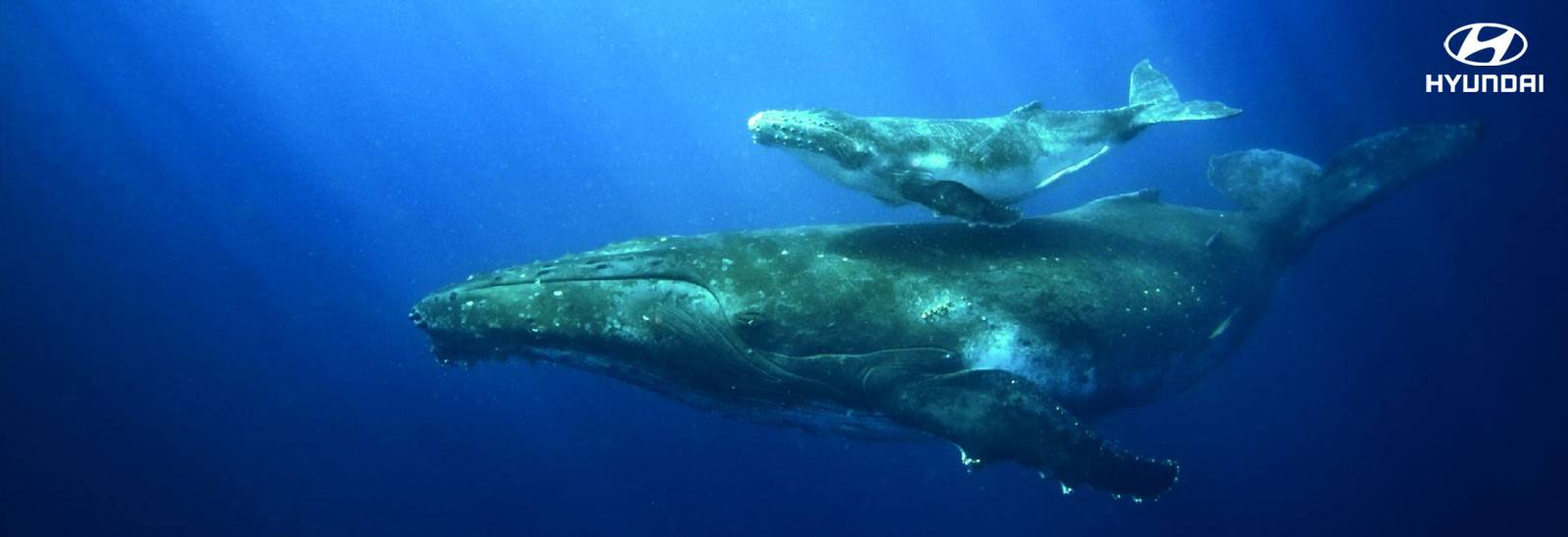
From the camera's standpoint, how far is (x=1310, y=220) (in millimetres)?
9930

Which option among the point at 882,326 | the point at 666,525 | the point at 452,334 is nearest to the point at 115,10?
the point at 666,525

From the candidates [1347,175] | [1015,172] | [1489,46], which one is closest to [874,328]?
[1015,172]

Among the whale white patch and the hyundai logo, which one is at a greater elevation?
the hyundai logo

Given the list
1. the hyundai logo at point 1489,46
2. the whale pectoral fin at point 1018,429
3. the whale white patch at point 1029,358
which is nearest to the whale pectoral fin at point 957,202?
the whale white patch at point 1029,358

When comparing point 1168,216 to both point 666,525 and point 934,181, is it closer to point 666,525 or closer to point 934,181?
point 934,181

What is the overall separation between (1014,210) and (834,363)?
2.13 meters

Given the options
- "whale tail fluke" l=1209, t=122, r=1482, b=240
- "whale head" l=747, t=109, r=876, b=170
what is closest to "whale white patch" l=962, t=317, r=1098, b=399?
"whale head" l=747, t=109, r=876, b=170

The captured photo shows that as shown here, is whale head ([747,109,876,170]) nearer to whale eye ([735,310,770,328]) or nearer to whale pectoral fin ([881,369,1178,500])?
whale eye ([735,310,770,328])

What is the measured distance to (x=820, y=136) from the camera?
21.1 feet

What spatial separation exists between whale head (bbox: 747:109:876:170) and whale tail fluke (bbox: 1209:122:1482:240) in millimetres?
6823

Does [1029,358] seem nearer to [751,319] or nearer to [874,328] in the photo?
[874,328]

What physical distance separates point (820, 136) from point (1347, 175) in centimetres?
827

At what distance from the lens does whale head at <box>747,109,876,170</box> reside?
643 centimetres

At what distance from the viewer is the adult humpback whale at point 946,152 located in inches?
254
